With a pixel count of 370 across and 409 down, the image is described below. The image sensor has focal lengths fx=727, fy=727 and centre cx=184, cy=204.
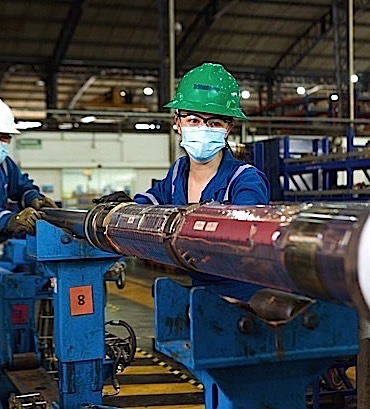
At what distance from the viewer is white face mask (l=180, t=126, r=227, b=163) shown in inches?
110

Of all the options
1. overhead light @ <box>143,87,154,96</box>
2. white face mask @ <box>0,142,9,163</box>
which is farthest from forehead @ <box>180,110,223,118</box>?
overhead light @ <box>143,87,154,96</box>

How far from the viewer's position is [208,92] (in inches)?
107

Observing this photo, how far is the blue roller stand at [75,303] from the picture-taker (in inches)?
141

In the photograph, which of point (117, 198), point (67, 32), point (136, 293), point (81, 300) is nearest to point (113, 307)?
point (136, 293)

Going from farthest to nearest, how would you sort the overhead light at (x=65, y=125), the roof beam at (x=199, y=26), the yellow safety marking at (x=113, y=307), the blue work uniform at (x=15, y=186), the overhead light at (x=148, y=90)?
the overhead light at (x=148, y=90) < the roof beam at (x=199, y=26) < the overhead light at (x=65, y=125) < the yellow safety marking at (x=113, y=307) < the blue work uniform at (x=15, y=186)

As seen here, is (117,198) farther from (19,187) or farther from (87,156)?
(87,156)

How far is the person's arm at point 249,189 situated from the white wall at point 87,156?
44.2ft

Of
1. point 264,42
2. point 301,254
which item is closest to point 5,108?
point 301,254

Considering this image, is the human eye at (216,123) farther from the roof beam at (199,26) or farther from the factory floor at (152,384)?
the roof beam at (199,26)

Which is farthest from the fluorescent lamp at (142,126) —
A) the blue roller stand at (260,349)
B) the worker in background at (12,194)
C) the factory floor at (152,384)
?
the blue roller stand at (260,349)

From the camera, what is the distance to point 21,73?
22.5 m

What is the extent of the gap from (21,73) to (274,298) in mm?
21921

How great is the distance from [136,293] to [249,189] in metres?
9.59

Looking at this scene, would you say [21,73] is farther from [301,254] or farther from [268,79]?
[301,254]
